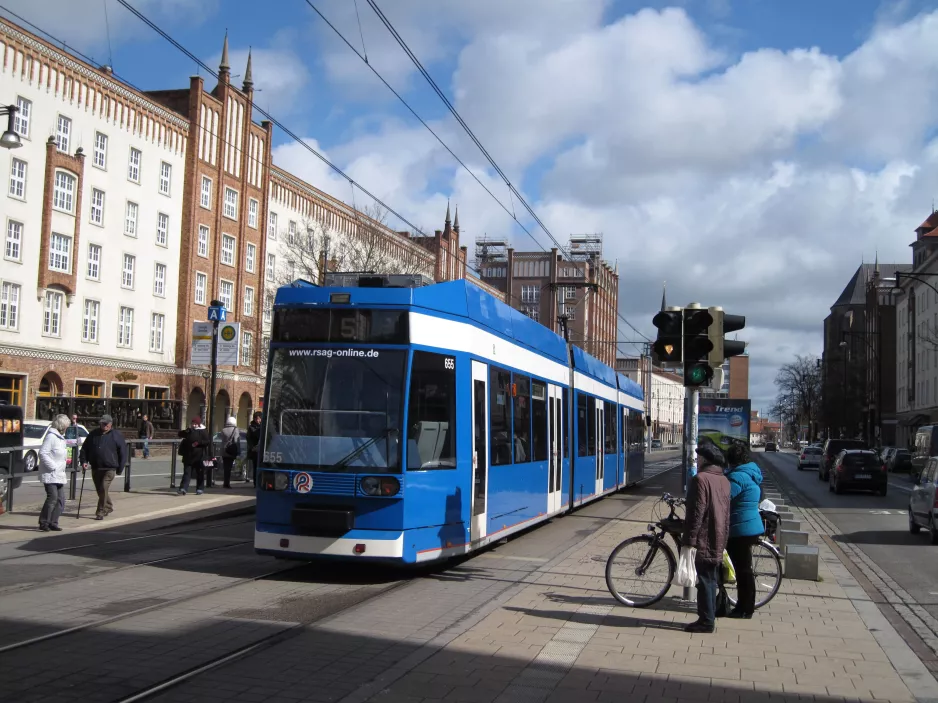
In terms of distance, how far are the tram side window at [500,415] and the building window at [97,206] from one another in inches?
1431

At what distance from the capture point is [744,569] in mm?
8984

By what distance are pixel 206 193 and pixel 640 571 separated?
46566 mm

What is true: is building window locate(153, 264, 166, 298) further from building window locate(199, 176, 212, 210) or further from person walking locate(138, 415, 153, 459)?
person walking locate(138, 415, 153, 459)

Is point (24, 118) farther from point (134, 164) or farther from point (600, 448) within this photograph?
point (600, 448)

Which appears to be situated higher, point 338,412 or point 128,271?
point 128,271

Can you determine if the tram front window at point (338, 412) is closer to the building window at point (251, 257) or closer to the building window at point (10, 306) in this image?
the building window at point (10, 306)

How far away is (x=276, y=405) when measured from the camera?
10570 millimetres

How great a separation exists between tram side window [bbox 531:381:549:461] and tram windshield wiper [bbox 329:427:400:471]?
464cm

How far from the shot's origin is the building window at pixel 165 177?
49.0 meters

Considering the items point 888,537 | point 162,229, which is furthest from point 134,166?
point 888,537

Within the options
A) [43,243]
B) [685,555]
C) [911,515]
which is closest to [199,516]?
[685,555]

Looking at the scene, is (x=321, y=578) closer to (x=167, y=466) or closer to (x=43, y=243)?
(x=167, y=466)

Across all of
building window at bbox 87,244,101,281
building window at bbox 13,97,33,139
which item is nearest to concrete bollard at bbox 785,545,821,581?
building window at bbox 13,97,33,139

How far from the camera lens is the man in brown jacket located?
8227mm
